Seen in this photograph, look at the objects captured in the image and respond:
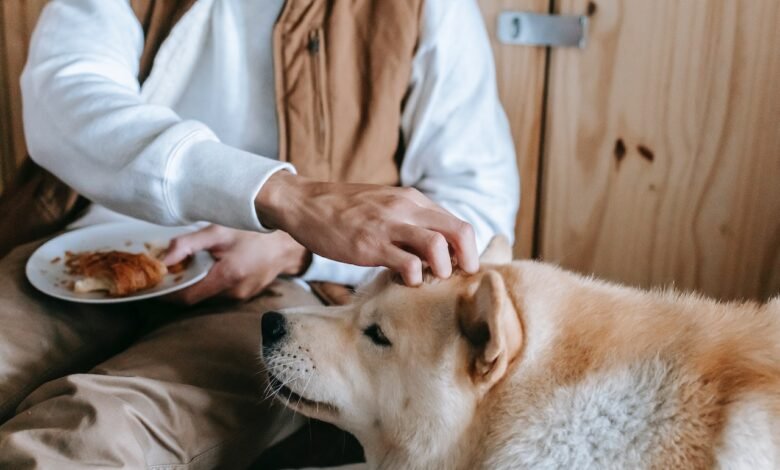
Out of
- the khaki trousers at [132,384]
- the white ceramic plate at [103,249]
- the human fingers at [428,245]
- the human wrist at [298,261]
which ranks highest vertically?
the human fingers at [428,245]

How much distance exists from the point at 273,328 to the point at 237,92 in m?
0.50

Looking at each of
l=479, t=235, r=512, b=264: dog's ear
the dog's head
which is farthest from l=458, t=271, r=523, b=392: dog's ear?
l=479, t=235, r=512, b=264: dog's ear

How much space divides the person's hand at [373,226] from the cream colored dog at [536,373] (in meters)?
0.04

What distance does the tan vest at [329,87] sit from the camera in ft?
4.25

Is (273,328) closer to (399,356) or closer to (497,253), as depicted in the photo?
(399,356)

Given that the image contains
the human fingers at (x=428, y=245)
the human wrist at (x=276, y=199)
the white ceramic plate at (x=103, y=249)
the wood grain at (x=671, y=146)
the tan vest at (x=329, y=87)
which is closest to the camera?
the human fingers at (x=428, y=245)

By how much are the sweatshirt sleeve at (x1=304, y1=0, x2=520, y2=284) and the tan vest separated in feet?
0.10

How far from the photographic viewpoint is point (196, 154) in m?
1.09

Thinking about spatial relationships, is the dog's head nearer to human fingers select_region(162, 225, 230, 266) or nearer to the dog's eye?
the dog's eye

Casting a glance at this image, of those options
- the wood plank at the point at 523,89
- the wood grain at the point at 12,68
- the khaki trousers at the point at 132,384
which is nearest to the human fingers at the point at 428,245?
the khaki trousers at the point at 132,384

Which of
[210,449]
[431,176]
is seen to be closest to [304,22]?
[431,176]

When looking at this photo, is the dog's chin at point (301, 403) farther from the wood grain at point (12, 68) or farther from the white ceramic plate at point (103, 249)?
the wood grain at point (12, 68)

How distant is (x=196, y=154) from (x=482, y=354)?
48cm

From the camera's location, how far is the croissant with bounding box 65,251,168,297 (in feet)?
3.81
